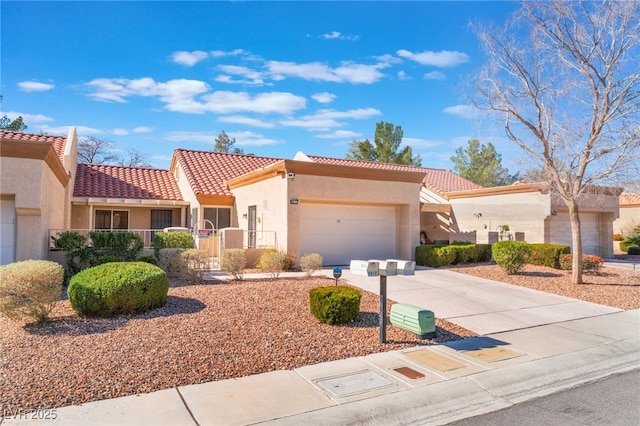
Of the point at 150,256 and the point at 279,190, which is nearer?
the point at 150,256

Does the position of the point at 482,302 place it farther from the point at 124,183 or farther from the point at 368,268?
the point at 124,183

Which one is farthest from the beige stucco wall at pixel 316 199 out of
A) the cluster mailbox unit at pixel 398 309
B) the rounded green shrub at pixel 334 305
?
the cluster mailbox unit at pixel 398 309

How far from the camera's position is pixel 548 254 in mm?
16703

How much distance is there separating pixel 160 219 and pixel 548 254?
1777 centimetres

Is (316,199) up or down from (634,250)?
up

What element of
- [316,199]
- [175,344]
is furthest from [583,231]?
[175,344]

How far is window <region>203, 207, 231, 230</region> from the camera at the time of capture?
19.6 metres

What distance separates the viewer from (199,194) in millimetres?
18922

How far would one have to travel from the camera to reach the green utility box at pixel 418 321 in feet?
24.9

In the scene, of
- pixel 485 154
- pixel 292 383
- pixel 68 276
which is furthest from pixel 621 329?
pixel 485 154

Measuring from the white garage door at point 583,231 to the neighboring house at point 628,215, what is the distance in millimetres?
10504

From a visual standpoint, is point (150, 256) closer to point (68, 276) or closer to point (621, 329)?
point (68, 276)

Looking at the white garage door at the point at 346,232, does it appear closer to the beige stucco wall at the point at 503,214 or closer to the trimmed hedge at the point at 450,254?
the trimmed hedge at the point at 450,254

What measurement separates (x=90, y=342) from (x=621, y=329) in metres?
10.0
